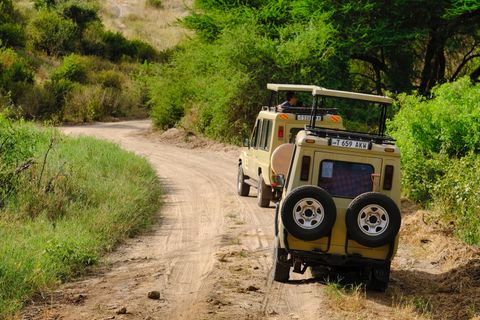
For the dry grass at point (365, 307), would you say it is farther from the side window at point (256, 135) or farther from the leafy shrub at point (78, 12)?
the leafy shrub at point (78, 12)

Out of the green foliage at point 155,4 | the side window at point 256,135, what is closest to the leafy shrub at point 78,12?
the green foliage at point 155,4

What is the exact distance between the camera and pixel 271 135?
14.7 m

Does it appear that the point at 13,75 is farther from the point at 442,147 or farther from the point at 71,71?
the point at 442,147

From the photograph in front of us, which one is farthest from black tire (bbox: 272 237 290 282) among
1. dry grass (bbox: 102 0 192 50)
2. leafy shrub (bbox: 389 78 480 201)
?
dry grass (bbox: 102 0 192 50)

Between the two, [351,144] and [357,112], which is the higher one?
[351,144]

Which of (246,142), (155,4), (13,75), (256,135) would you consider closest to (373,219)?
(256,135)

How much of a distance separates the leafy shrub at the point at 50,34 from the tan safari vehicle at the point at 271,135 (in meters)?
32.6

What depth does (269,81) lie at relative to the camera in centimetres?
2653

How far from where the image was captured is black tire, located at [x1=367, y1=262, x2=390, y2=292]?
9227mm

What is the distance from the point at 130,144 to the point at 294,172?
19.8m

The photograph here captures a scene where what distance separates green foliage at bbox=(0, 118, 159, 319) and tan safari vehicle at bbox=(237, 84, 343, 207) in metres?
2.18

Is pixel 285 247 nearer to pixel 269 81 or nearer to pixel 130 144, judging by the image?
pixel 269 81

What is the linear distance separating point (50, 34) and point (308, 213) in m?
40.2

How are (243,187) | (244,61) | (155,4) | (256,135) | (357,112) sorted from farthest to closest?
1. (155,4)
2. (244,61)
3. (357,112)
4. (243,187)
5. (256,135)
